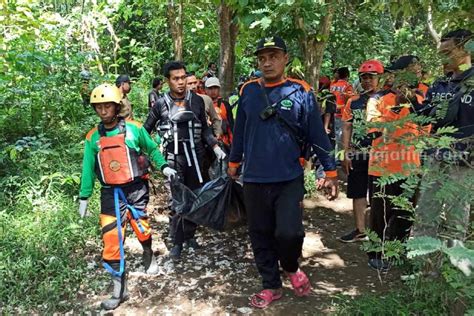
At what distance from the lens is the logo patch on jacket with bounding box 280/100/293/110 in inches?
140

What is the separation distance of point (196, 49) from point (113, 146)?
11.7 meters

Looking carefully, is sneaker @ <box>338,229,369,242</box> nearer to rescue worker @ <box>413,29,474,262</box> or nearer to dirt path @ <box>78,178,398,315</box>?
dirt path @ <box>78,178,398,315</box>

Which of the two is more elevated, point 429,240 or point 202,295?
point 429,240

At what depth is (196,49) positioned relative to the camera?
49.3 ft

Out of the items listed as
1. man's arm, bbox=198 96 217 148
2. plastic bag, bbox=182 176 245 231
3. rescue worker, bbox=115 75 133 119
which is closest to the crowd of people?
man's arm, bbox=198 96 217 148

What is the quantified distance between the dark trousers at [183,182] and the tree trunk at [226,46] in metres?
3.55

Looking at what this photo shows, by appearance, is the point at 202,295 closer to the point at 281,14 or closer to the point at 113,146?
the point at 113,146

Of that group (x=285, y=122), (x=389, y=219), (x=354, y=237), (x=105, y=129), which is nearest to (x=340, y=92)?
(x=354, y=237)

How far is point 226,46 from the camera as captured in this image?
7930 mm

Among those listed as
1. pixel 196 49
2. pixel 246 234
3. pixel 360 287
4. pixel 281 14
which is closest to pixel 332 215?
pixel 246 234

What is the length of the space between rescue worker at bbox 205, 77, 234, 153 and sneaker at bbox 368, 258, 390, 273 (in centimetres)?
251

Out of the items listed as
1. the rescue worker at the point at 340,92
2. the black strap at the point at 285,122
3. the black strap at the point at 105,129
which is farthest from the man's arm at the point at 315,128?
the rescue worker at the point at 340,92

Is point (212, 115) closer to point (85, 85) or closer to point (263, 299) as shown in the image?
point (263, 299)

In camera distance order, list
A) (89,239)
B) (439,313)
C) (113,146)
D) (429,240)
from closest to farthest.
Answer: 1. (429,240)
2. (439,313)
3. (113,146)
4. (89,239)
